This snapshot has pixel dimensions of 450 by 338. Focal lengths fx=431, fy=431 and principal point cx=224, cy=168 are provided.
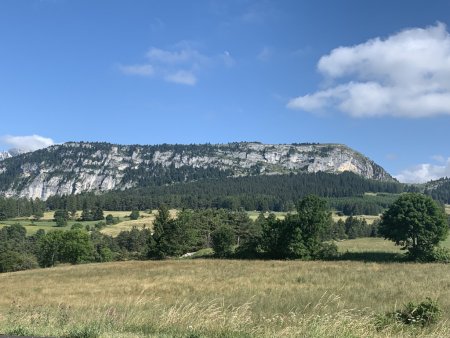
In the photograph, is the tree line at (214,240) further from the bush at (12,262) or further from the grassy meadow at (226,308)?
the grassy meadow at (226,308)

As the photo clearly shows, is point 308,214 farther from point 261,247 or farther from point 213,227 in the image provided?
point 213,227

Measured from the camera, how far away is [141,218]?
191750mm

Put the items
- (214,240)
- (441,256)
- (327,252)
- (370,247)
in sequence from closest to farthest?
(441,256), (327,252), (214,240), (370,247)

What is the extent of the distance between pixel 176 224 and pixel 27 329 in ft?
238

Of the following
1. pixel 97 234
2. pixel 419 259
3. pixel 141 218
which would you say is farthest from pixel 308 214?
pixel 141 218

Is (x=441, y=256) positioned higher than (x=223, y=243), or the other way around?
(x=441, y=256)

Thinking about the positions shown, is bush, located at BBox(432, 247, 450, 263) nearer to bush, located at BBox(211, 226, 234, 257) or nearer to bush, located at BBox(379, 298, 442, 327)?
bush, located at BBox(211, 226, 234, 257)

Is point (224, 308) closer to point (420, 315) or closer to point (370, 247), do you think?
point (420, 315)

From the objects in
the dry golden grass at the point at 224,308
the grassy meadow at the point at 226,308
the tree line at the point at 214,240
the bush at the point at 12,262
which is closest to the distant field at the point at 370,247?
the tree line at the point at 214,240

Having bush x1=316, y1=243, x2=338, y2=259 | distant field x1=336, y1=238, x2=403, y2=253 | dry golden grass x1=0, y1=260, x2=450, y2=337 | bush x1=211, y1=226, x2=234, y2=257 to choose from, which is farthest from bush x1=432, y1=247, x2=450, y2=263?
bush x1=211, y1=226, x2=234, y2=257

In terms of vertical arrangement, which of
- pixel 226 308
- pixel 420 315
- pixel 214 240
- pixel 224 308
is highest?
pixel 420 315

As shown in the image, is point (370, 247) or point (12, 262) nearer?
point (370, 247)

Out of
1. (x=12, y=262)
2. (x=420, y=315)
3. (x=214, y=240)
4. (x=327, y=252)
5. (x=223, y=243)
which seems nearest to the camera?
(x=420, y=315)

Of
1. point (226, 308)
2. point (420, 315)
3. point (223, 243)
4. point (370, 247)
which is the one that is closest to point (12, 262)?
point (223, 243)
